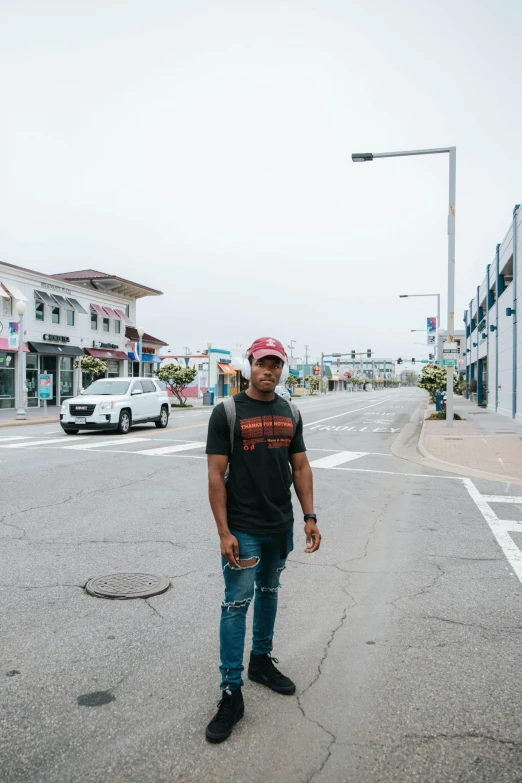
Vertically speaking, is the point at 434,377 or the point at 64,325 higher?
the point at 64,325

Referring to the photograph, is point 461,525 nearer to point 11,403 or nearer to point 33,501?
point 33,501

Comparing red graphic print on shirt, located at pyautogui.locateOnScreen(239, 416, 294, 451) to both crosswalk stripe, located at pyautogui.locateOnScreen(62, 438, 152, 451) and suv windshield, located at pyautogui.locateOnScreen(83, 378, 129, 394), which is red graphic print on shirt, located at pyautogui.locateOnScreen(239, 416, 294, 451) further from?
suv windshield, located at pyautogui.locateOnScreen(83, 378, 129, 394)

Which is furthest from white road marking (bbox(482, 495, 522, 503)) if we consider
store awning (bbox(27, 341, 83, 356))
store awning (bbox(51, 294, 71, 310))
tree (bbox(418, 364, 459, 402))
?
store awning (bbox(51, 294, 71, 310))

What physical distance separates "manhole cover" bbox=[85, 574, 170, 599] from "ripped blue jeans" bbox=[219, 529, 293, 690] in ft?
5.77

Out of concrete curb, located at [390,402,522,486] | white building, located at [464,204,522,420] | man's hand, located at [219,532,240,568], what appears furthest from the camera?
white building, located at [464,204,522,420]

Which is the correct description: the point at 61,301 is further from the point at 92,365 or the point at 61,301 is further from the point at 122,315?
the point at 122,315

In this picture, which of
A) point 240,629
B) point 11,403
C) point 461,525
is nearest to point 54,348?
point 11,403

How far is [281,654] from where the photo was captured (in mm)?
3871

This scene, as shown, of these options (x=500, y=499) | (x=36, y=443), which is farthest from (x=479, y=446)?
(x=36, y=443)

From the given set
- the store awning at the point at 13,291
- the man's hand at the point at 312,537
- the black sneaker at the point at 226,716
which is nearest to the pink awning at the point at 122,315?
the store awning at the point at 13,291

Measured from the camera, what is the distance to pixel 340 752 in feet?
9.30

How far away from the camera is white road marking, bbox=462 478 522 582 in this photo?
6027 mm

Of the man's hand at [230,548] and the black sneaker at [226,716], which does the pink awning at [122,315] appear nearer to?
the man's hand at [230,548]

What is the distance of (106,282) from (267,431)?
143ft
